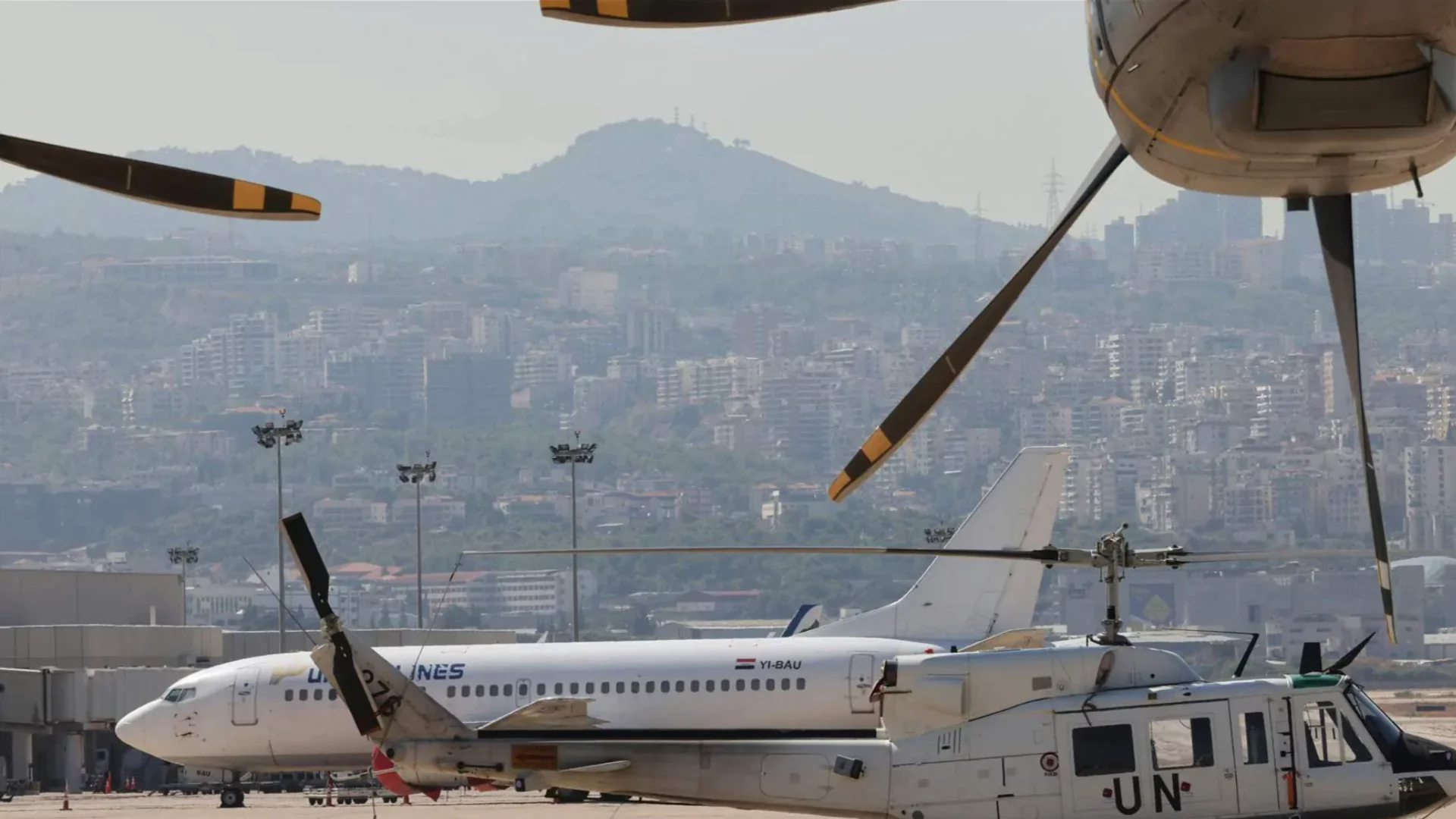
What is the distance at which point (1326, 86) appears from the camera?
9.70 metres

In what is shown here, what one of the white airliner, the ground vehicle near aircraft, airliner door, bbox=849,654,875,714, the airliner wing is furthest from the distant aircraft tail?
the ground vehicle near aircraft

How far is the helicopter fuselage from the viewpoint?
373 inches

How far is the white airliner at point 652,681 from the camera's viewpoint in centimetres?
3378

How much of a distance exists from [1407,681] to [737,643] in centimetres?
13703

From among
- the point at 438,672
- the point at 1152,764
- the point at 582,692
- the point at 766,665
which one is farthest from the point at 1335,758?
the point at 438,672

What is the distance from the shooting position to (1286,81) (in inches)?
383

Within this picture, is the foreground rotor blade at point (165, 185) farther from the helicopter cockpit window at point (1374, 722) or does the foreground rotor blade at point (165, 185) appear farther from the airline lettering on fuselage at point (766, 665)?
the airline lettering on fuselage at point (766, 665)

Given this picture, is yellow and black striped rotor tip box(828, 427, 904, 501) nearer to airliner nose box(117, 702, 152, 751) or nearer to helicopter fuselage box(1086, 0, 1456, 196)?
helicopter fuselage box(1086, 0, 1456, 196)

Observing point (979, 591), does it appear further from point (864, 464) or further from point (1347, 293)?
point (1347, 293)

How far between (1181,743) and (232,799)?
24.9 metres

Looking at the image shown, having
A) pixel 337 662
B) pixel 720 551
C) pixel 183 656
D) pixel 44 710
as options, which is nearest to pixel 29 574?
pixel 183 656

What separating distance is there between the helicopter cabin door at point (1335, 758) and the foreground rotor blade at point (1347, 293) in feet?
27.1

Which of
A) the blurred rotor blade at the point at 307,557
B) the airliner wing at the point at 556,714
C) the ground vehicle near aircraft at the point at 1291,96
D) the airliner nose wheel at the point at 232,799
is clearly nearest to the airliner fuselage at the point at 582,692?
the airliner wing at the point at 556,714

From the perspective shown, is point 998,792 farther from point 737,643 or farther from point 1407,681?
point 1407,681
